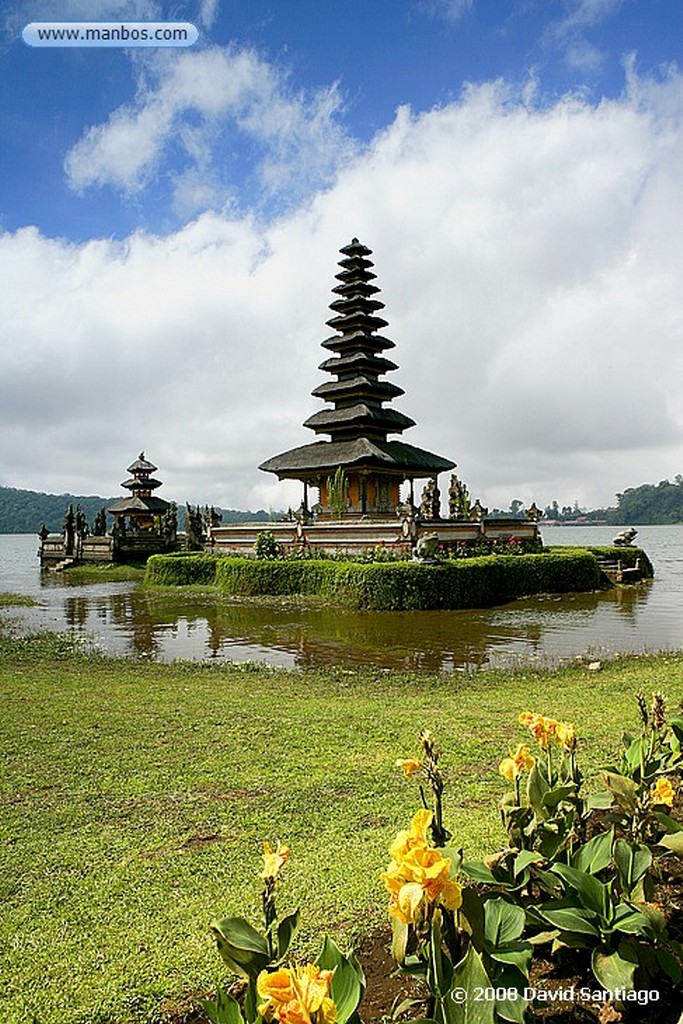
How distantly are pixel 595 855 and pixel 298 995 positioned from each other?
150 centimetres

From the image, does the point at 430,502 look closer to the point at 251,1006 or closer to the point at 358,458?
the point at 358,458

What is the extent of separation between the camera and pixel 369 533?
25016 millimetres

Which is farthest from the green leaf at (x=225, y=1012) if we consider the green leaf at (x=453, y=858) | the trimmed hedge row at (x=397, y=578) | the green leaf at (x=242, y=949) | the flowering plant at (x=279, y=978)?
the trimmed hedge row at (x=397, y=578)

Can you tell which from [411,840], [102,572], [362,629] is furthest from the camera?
[102,572]

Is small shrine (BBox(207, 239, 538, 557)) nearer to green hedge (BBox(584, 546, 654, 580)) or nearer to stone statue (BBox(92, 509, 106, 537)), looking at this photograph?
green hedge (BBox(584, 546, 654, 580))

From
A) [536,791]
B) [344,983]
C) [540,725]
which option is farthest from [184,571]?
[344,983]

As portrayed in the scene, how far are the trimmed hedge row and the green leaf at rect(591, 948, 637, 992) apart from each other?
1816 centimetres

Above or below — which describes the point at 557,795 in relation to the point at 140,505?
below

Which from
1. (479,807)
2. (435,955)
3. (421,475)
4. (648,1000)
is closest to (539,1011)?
(648,1000)

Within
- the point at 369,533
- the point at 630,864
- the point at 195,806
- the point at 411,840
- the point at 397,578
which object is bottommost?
the point at 195,806

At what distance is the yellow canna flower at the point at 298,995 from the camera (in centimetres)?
165

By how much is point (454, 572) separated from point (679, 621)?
19.5ft

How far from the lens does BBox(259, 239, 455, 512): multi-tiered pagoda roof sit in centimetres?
3122

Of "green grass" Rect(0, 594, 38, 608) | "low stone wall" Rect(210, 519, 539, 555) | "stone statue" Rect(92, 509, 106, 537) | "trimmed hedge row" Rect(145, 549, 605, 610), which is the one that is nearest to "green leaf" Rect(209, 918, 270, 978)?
"trimmed hedge row" Rect(145, 549, 605, 610)
